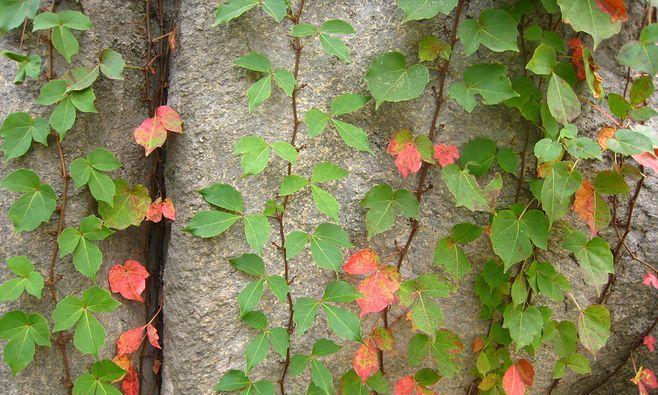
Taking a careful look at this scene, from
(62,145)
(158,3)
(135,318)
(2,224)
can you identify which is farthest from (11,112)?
(135,318)

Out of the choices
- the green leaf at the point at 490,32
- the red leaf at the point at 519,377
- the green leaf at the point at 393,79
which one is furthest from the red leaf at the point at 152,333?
the green leaf at the point at 490,32

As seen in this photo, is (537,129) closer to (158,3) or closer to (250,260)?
(250,260)

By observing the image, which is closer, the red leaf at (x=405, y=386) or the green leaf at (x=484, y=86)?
the green leaf at (x=484, y=86)

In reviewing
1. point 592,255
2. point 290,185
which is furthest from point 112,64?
point 592,255

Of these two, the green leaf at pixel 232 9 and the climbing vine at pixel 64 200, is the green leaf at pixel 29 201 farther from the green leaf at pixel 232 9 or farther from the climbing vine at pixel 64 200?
the green leaf at pixel 232 9

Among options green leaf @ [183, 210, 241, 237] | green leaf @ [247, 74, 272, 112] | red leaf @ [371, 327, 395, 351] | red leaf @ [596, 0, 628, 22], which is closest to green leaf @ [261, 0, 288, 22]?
green leaf @ [247, 74, 272, 112]

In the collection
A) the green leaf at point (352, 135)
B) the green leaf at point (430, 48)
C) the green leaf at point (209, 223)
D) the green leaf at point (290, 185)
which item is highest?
the green leaf at point (430, 48)

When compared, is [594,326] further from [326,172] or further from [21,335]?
[21,335]
